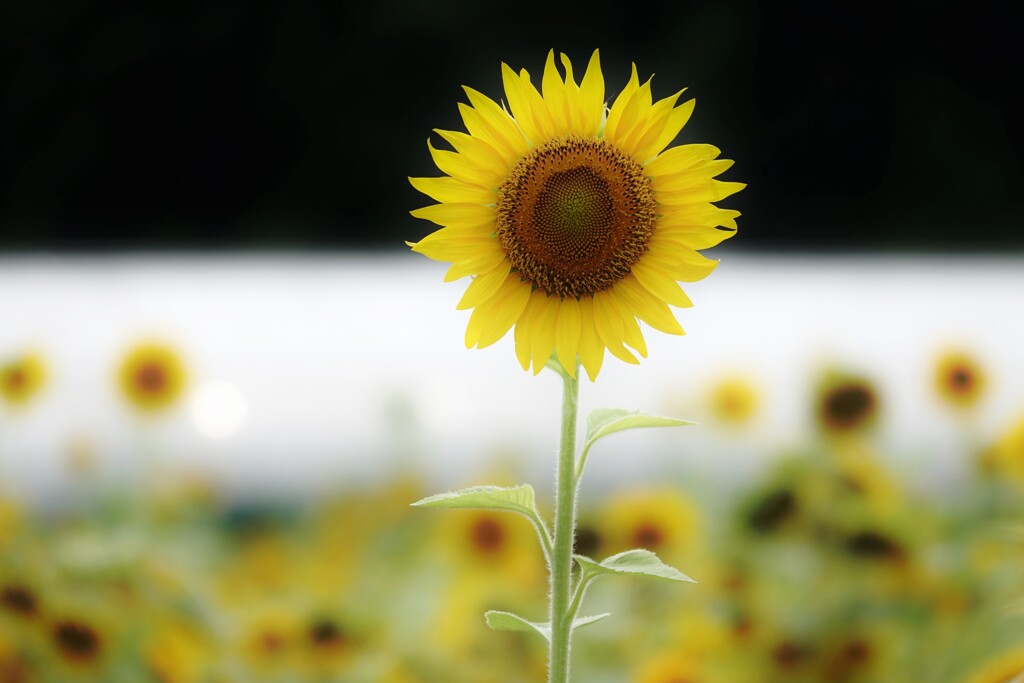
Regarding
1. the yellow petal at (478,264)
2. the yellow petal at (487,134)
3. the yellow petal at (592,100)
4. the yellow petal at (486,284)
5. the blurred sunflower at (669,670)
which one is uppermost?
the yellow petal at (592,100)

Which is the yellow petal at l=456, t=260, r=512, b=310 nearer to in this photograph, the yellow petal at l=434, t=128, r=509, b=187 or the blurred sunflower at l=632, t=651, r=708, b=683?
the yellow petal at l=434, t=128, r=509, b=187

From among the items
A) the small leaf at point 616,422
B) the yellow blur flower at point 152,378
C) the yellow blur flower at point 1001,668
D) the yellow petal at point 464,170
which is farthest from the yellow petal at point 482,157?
the yellow blur flower at point 1001,668

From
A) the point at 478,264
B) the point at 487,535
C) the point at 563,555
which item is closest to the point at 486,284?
the point at 478,264

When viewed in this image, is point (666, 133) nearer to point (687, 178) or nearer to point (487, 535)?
point (687, 178)

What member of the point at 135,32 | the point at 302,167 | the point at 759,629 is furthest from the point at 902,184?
the point at 135,32

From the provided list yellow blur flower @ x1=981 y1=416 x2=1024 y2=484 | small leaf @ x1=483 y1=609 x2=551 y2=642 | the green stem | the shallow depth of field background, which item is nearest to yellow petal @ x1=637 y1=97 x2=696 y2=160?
the green stem

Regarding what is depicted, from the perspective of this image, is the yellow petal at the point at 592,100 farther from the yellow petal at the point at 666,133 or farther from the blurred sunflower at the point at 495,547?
the blurred sunflower at the point at 495,547
